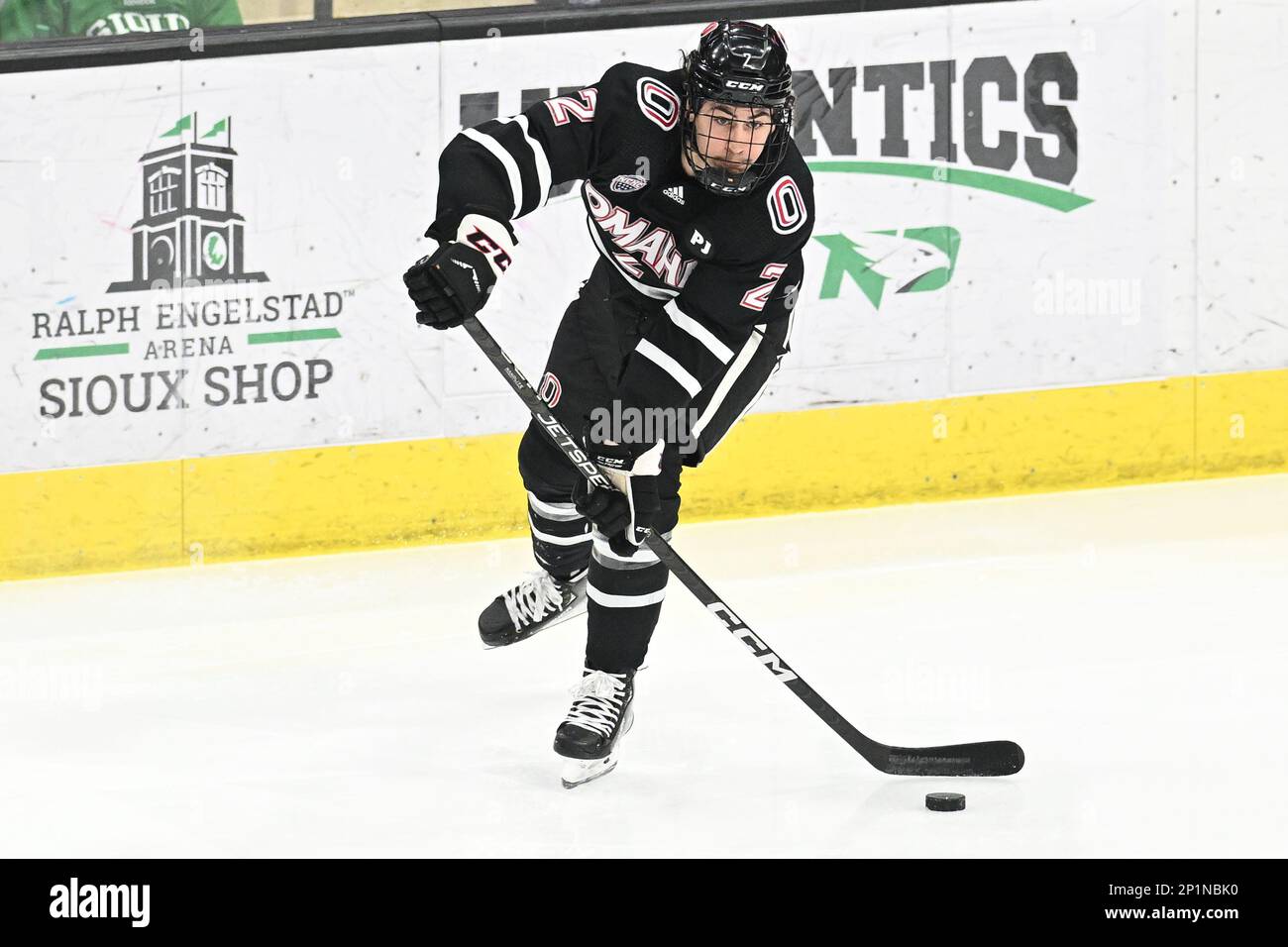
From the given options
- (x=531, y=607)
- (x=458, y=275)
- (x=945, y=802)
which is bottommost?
(x=945, y=802)

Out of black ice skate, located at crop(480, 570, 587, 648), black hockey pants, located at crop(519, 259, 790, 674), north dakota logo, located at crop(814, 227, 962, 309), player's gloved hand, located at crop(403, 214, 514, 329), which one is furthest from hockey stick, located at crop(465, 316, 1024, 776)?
north dakota logo, located at crop(814, 227, 962, 309)

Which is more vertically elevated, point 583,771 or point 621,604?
point 621,604

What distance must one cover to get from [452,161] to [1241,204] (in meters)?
3.04

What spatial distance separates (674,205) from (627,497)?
21.0 inches

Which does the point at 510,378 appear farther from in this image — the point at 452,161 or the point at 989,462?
the point at 989,462

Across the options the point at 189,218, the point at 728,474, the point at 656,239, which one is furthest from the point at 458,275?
the point at 728,474

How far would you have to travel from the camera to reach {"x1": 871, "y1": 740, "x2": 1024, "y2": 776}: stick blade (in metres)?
3.32

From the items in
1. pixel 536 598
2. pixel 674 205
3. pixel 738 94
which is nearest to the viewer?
pixel 738 94

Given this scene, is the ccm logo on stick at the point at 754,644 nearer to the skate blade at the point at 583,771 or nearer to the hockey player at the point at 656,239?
the hockey player at the point at 656,239

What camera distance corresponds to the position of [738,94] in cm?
320

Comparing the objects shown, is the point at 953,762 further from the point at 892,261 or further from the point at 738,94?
the point at 892,261

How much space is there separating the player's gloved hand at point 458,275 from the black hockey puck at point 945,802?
1057 mm
